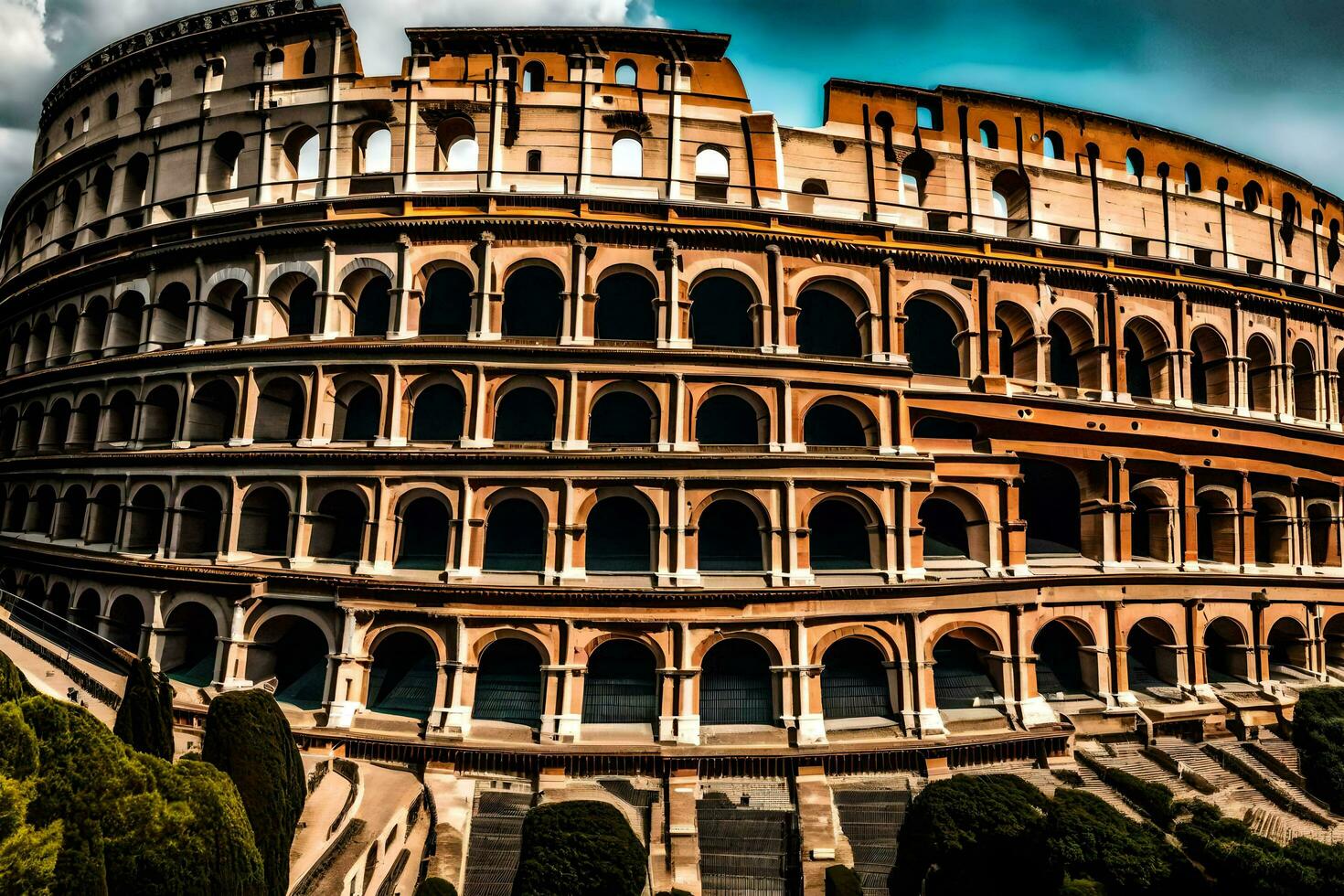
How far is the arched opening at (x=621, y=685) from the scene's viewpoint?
1934cm

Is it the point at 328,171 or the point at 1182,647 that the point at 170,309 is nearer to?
the point at 328,171

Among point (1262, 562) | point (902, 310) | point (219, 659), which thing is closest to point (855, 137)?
point (902, 310)

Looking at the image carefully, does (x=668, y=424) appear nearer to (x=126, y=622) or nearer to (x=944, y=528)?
(x=944, y=528)

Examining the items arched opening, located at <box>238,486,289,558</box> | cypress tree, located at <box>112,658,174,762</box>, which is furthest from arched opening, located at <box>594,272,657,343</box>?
cypress tree, located at <box>112,658,174,762</box>

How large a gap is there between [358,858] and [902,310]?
2039 cm

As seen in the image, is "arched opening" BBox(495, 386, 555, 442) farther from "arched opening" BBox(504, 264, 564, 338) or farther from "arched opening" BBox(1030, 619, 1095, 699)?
"arched opening" BBox(1030, 619, 1095, 699)

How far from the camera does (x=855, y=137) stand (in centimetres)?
2356

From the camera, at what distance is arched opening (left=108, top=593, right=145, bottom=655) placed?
75.0 feet

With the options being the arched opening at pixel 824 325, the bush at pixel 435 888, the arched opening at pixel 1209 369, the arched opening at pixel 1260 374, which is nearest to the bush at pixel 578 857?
the bush at pixel 435 888

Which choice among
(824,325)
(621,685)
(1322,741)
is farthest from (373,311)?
(1322,741)

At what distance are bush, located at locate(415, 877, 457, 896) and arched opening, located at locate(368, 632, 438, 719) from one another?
16.9 ft

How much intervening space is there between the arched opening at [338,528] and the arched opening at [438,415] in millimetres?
2898

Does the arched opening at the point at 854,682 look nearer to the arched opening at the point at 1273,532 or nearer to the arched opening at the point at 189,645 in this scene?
the arched opening at the point at 1273,532

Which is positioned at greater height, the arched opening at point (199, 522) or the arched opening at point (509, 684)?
the arched opening at point (199, 522)
